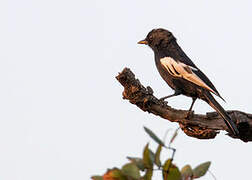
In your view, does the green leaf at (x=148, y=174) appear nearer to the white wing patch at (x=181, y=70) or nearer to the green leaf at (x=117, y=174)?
the green leaf at (x=117, y=174)

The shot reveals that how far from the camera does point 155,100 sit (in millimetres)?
6172

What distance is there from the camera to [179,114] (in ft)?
20.1

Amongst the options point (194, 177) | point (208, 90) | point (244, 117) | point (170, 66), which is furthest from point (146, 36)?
point (194, 177)

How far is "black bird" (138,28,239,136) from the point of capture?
639 cm

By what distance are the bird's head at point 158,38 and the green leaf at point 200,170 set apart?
5.09 meters

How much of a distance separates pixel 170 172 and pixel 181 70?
14.5 feet

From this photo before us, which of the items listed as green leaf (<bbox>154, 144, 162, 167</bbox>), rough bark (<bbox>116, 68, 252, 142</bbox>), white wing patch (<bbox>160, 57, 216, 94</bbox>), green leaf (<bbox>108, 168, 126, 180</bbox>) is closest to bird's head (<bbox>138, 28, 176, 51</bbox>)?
white wing patch (<bbox>160, 57, 216, 94</bbox>)

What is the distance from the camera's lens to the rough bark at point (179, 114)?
18.5 ft

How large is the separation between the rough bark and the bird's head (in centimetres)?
161

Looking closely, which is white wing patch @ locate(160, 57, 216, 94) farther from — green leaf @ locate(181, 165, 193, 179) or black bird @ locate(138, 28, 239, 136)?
green leaf @ locate(181, 165, 193, 179)

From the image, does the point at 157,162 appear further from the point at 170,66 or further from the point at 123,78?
the point at 170,66

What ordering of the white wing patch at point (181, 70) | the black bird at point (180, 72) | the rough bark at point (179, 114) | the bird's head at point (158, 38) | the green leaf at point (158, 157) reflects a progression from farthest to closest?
the bird's head at point (158, 38) < the white wing patch at point (181, 70) < the black bird at point (180, 72) < the rough bark at point (179, 114) < the green leaf at point (158, 157)

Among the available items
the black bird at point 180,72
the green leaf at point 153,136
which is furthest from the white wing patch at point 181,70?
the green leaf at point 153,136

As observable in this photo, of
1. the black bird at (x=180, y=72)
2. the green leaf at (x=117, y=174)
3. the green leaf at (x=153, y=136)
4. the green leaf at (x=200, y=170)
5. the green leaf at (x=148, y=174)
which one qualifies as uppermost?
the black bird at (x=180, y=72)
